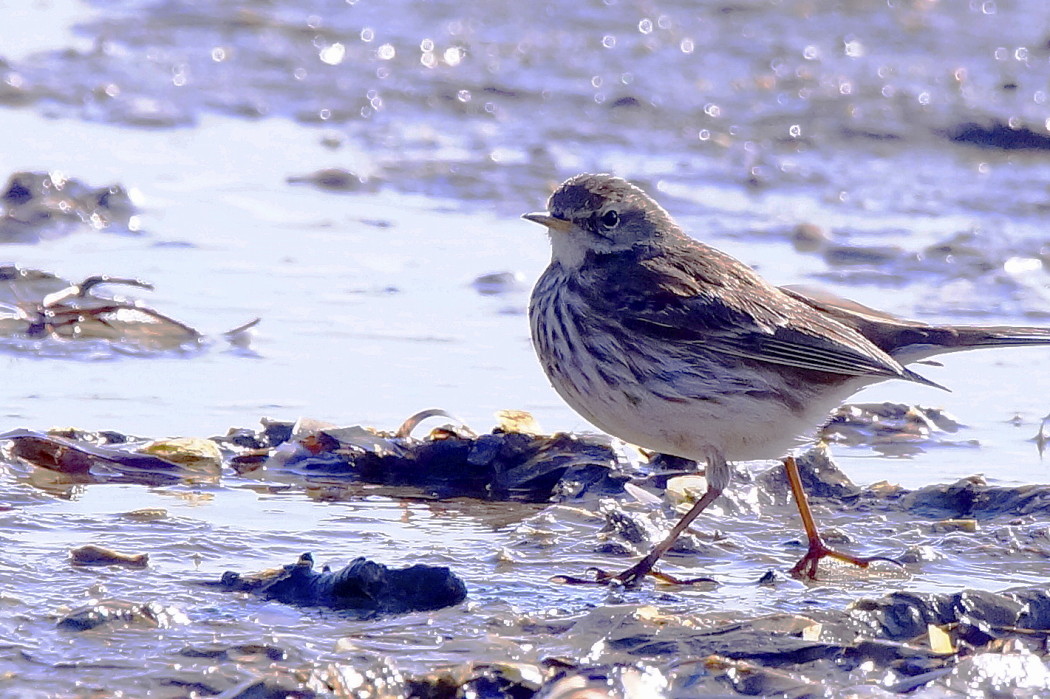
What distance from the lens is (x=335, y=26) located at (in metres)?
16.2

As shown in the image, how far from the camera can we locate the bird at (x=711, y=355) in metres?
6.36

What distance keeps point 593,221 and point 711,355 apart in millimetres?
885

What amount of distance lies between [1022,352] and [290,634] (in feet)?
17.9

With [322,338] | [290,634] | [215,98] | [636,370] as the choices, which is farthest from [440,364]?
[215,98]

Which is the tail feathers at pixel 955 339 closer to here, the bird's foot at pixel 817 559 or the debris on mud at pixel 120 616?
the bird's foot at pixel 817 559

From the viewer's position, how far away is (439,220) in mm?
11070

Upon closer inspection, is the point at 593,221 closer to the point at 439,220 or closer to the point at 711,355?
the point at 711,355

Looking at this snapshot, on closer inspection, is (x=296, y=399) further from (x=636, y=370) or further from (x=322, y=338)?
(x=636, y=370)

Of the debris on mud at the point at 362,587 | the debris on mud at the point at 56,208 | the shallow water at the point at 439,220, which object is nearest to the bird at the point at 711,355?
the shallow water at the point at 439,220

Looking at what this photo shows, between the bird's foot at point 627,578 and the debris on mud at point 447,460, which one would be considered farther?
the debris on mud at point 447,460

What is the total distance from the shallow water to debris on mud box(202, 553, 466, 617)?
0.10m

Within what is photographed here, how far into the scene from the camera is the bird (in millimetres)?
6355

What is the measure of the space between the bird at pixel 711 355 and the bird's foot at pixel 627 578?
0.22ft

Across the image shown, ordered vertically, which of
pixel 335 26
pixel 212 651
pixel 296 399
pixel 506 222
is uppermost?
pixel 335 26
